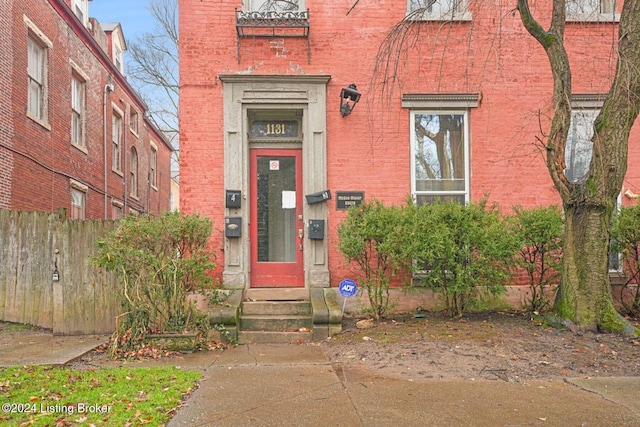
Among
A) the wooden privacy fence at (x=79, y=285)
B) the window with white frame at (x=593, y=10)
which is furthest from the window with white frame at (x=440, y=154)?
the wooden privacy fence at (x=79, y=285)

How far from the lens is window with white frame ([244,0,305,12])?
28.1 ft

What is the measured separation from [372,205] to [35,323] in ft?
19.5

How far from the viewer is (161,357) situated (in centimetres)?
614

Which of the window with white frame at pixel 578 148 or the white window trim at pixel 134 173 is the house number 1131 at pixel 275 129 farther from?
the white window trim at pixel 134 173

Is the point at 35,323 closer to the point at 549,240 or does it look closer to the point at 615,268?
the point at 549,240

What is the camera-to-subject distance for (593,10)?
8.66 m

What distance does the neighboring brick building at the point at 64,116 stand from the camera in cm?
1128

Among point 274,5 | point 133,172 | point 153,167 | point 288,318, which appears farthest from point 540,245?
point 153,167

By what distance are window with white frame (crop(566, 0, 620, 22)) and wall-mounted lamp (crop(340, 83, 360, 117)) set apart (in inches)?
159

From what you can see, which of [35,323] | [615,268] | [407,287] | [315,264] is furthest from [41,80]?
[615,268]

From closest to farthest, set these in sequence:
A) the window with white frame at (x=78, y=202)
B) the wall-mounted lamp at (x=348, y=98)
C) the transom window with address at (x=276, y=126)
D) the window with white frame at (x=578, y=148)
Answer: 1. the wall-mounted lamp at (x=348, y=98)
2. the transom window with address at (x=276, y=126)
3. the window with white frame at (x=578, y=148)
4. the window with white frame at (x=78, y=202)

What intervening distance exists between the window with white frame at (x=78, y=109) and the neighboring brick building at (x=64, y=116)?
0.10 feet

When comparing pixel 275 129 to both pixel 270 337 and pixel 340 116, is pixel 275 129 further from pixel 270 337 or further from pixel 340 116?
pixel 270 337

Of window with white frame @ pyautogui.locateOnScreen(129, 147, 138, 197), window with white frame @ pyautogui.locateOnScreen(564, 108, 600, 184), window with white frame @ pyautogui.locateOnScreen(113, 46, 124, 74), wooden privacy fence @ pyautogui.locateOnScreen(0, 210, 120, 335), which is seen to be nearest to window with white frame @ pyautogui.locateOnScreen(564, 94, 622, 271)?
→ window with white frame @ pyautogui.locateOnScreen(564, 108, 600, 184)
